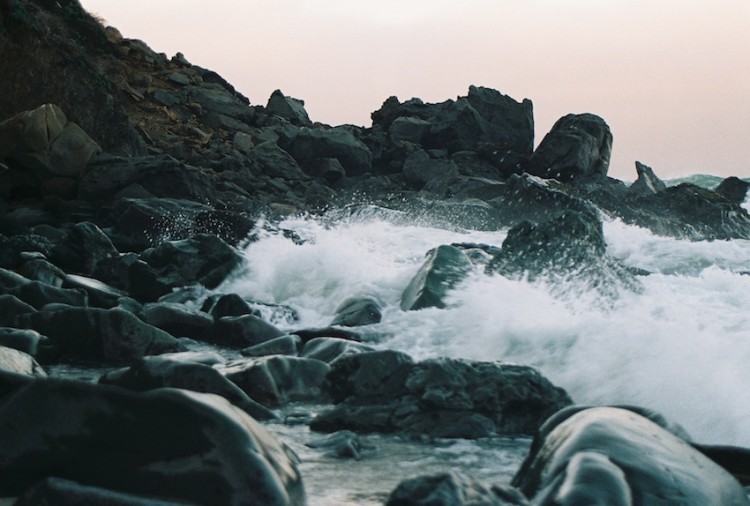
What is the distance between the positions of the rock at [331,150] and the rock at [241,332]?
19.0m

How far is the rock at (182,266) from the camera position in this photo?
8.46m

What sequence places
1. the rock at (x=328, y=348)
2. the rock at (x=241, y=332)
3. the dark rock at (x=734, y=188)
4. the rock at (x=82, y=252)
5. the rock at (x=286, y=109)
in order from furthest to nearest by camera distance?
the rock at (x=286, y=109) < the dark rock at (x=734, y=188) < the rock at (x=82, y=252) < the rock at (x=241, y=332) < the rock at (x=328, y=348)

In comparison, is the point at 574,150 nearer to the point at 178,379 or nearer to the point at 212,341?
the point at 212,341

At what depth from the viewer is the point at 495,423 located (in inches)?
151

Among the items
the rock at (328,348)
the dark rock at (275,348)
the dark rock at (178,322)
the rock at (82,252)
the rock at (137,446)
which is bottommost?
the rock at (82,252)

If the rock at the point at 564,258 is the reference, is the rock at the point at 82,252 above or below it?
below

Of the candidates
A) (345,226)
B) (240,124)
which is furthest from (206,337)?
(240,124)

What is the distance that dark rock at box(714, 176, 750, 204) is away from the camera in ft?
78.0

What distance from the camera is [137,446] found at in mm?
2363

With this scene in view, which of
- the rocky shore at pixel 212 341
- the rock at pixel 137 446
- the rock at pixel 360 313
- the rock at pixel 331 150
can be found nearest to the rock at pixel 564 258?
the rocky shore at pixel 212 341

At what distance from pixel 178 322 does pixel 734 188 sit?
20703 millimetres

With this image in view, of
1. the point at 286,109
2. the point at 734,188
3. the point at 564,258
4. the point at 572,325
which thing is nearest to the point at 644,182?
the point at 734,188

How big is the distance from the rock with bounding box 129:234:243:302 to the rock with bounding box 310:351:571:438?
15.0 feet

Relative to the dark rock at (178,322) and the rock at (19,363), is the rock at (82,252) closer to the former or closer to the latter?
the dark rock at (178,322)
